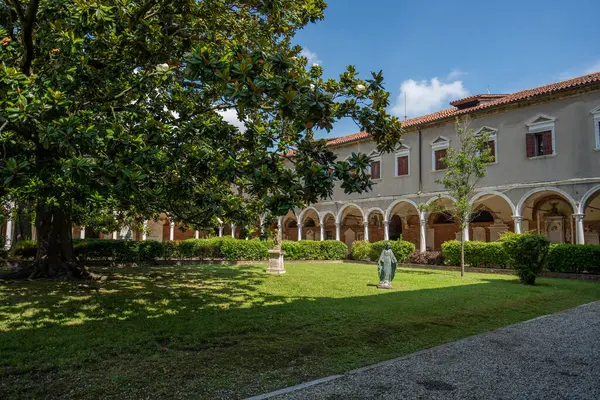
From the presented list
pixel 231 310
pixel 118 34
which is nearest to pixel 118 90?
pixel 118 34

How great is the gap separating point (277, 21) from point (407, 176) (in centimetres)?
1888

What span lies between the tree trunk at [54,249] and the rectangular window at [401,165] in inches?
723

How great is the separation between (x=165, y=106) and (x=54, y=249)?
758 centimetres

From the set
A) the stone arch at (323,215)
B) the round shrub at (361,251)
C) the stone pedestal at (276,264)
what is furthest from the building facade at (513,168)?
the round shrub at (361,251)

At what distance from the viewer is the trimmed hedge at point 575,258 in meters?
15.3

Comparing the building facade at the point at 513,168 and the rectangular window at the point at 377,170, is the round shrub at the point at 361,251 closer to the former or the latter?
the building facade at the point at 513,168

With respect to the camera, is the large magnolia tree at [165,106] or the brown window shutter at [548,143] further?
the brown window shutter at [548,143]

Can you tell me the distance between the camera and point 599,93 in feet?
60.5

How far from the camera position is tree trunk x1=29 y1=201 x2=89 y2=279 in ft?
41.5

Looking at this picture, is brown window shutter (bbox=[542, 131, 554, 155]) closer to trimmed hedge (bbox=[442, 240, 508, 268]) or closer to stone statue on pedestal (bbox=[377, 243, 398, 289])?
trimmed hedge (bbox=[442, 240, 508, 268])

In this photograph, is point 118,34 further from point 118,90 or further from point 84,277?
point 84,277

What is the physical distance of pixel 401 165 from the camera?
2592 centimetres

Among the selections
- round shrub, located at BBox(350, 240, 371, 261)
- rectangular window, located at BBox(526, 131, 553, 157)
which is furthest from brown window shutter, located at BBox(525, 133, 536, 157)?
round shrub, located at BBox(350, 240, 371, 261)

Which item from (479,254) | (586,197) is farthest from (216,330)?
(586,197)
